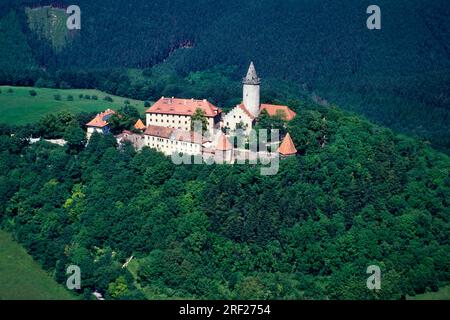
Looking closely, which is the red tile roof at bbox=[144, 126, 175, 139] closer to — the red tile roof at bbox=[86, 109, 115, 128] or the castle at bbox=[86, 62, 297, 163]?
the castle at bbox=[86, 62, 297, 163]

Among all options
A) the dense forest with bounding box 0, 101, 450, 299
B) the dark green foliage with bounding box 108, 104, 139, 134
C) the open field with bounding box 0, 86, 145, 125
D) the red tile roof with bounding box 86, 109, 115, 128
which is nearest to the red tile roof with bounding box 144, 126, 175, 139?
the dense forest with bounding box 0, 101, 450, 299

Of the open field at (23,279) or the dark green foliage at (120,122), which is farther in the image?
the dark green foliage at (120,122)

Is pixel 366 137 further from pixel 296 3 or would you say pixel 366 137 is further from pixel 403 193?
pixel 296 3

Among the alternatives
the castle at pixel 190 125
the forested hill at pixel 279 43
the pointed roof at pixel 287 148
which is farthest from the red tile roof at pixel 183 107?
the forested hill at pixel 279 43

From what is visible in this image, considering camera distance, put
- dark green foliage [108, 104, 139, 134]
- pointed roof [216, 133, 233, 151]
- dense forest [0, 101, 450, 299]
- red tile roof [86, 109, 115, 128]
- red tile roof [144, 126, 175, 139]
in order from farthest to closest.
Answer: red tile roof [86, 109, 115, 128], dark green foliage [108, 104, 139, 134], red tile roof [144, 126, 175, 139], pointed roof [216, 133, 233, 151], dense forest [0, 101, 450, 299]

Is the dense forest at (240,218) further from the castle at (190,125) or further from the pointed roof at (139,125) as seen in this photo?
the pointed roof at (139,125)

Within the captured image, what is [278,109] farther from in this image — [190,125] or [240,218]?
[240,218]

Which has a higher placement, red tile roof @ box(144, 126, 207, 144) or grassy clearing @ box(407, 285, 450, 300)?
red tile roof @ box(144, 126, 207, 144)
